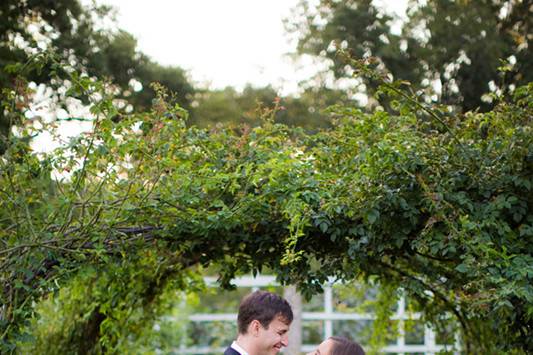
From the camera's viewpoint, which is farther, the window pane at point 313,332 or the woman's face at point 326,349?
the window pane at point 313,332

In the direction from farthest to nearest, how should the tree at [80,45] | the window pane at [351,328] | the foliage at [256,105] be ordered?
the foliage at [256,105]
the window pane at [351,328]
the tree at [80,45]

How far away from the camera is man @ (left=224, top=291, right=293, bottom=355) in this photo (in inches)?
127

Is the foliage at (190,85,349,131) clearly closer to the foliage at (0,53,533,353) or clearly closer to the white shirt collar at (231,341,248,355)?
the foliage at (0,53,533,353)

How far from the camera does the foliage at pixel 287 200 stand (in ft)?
12.8

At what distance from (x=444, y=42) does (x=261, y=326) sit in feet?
31.7

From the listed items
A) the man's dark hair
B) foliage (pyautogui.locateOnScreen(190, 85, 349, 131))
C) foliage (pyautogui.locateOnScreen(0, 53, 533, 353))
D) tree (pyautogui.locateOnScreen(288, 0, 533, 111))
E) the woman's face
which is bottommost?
the woman's face

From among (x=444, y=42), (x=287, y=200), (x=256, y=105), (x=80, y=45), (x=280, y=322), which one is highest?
(x=444, y=42)

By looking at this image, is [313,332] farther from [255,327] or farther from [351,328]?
[255,327]

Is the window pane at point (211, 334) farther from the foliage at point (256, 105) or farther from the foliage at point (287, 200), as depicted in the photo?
the foliage at point (287, 200)

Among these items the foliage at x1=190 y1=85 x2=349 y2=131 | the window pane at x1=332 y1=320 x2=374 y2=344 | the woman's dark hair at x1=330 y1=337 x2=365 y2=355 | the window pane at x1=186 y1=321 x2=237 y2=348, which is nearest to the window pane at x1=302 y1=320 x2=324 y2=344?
the window pane at x1=332 y1=320 x2=374 y2=344

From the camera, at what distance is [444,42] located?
12.1m

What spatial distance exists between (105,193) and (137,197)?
0.32m

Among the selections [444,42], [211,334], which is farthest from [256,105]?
[211,334]

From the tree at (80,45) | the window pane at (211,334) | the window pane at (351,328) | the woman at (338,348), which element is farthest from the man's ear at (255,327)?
the window pane at (211,334)
